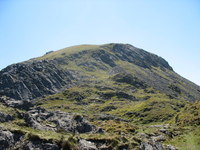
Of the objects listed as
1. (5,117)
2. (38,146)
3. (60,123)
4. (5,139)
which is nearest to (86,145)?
(38,146)

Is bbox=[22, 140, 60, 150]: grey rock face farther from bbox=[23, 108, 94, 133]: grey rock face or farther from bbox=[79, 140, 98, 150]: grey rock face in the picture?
bbox=[23, 108, 94, 133]: grey rock face

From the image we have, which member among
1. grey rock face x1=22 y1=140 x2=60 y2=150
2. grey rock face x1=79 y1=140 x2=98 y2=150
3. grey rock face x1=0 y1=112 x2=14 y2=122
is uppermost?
grey rock face x1=0 y1=112 x2=14 y2=122

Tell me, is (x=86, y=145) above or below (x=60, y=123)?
below

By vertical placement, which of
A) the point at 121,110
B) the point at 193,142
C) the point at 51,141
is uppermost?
the point at 51,141

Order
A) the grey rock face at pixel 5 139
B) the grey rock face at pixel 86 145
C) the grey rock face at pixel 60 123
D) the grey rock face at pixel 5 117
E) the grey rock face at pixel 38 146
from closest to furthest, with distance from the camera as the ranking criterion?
the grey rock face at pixel 38 146 < the grey rock face at pixel 5 139 < the grey rock face at pixel 86 145 < the grey rock face at pixel 5 117 < the grey rock face at pixel 60 123

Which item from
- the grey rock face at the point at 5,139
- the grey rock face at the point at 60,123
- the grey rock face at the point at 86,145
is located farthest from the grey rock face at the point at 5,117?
the grey rock face at the point at 86,145

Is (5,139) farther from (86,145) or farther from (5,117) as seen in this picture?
(86,145)

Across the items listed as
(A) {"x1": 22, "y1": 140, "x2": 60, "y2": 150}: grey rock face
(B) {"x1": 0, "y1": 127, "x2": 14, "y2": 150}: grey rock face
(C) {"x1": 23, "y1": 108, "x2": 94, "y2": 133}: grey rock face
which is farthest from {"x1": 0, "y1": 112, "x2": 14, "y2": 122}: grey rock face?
(A) {"x1": 22, "y1": 140, "x2": 60, "y2": 150}: grey rock face

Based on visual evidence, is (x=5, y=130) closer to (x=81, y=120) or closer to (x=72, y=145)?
(x=72, y=145)

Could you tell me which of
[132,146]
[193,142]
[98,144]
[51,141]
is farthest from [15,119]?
[193,142]

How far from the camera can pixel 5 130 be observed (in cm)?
3750

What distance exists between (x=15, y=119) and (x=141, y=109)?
118m

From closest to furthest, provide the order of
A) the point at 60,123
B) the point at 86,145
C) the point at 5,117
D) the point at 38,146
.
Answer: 1. the point at 38,146
2. the point at 86,145
3. the point at 5,117
4. the point at 60,123

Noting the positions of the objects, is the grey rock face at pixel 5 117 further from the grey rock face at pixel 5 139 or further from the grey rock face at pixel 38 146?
the grey rock face at pixel 38 146
